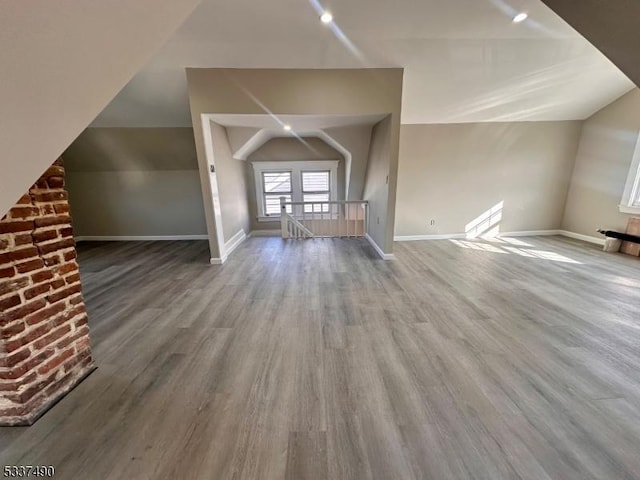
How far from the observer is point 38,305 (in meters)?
1.50

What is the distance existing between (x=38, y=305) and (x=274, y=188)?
567 cm

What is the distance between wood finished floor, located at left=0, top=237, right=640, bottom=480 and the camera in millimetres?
1275

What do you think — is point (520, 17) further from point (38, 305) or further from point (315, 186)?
point (315, 186)

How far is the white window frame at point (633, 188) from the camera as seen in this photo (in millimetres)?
4314

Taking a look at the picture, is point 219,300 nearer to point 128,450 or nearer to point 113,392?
point 113,392

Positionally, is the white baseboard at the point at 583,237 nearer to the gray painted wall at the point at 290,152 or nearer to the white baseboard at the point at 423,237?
the white baseboard at the point at 423,237

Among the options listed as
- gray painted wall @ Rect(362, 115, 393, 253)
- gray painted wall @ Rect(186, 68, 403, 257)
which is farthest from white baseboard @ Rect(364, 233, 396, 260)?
gray painted wall @ Rect(186, 68, 403, 257)

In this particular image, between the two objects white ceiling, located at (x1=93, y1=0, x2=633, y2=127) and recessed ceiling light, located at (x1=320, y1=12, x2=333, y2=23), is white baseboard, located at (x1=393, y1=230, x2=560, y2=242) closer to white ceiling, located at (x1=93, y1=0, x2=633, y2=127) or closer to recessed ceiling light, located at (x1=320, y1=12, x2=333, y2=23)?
white ceiling, located at (x1=93, y1=0, x2=633, y2=127)

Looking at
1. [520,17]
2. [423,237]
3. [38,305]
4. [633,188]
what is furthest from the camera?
[423,237]

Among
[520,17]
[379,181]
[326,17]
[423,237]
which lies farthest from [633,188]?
[326,17]

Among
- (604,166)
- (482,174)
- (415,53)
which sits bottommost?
(482,174)

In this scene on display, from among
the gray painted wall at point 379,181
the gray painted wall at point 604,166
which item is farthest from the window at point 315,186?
the gray painted wall at point 604,166

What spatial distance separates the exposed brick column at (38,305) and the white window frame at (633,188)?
7098mm

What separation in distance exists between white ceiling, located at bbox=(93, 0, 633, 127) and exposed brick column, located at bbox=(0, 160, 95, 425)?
2.30 meters
